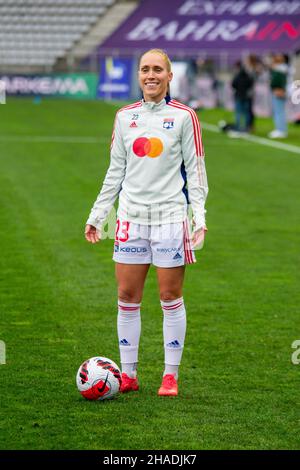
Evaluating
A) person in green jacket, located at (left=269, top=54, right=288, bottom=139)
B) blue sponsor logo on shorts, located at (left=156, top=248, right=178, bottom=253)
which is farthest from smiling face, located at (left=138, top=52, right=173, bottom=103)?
person in green jacket, located at (left=269, top=54, right=288, bottom=139)

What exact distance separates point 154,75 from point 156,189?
704 mm

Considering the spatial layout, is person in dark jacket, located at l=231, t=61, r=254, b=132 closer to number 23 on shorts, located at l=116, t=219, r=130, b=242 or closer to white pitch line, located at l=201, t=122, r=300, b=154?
white pitch line, located at l=201, t=122, r=300, b=154

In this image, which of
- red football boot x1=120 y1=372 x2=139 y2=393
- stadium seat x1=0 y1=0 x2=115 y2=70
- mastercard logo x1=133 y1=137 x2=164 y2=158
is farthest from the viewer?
stadium seat x1=0 y1=0 x2=115 y2=70

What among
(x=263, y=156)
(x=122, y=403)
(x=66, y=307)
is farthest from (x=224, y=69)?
(x=122, y=403)

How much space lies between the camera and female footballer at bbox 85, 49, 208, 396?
741 centimetres

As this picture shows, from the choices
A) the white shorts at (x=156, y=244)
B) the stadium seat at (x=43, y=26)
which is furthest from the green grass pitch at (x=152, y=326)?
the stadium seat at (x=43, y=26)

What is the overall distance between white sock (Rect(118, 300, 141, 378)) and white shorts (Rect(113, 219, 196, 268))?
347 mm

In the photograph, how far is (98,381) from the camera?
7.51 metres

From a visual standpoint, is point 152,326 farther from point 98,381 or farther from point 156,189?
point 156,189

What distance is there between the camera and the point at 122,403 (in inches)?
296

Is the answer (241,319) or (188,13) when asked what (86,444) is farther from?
(188,13)

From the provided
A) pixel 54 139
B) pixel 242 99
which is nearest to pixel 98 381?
pixel 54 139

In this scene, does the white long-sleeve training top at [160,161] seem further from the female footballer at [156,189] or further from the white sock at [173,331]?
the white sock at [173,331]

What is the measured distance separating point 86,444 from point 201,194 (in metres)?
1.81
